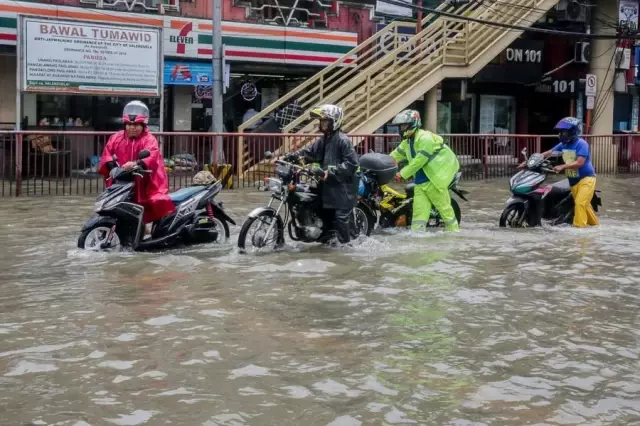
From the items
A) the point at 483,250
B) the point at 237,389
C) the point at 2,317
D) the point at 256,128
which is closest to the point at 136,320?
the point at 2,317

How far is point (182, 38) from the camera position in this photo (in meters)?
20.9

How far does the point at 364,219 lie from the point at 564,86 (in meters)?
19.2

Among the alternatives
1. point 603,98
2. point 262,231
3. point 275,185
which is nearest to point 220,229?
point 262,231

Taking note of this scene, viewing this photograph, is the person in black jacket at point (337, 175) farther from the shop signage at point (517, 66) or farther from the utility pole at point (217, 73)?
the shop signage at point (517, 66)

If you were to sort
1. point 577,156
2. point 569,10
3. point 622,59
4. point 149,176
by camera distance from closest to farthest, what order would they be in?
point 149,176
point 577,156
point 569,10
point 622,59

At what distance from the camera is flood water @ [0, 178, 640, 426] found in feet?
15.3

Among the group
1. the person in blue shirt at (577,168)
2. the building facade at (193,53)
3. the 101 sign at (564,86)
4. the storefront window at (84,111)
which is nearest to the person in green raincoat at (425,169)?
the person in blue shirt at (577,168)

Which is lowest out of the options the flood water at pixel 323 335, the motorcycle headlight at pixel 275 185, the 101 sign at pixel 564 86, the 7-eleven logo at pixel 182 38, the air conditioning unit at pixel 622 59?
the flood water at pixel 323 335

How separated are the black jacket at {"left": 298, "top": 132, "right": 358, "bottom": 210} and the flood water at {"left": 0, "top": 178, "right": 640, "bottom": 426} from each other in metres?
0.53

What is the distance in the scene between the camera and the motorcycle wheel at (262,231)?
935cm

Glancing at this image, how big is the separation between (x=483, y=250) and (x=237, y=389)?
562 centimetres

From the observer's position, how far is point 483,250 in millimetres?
10055

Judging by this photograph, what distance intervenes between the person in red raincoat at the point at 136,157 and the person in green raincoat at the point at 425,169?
2.97m

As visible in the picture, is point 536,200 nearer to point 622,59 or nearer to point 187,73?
point 187,73
